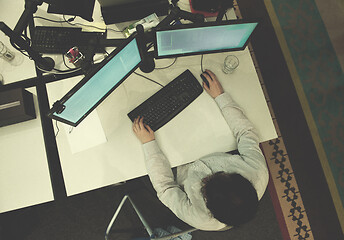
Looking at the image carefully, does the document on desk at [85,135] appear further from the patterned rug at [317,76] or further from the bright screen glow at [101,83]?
the patterned rug at [317,76]

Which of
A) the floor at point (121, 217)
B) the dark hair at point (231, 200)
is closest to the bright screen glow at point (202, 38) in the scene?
the dark hair at point (231, 200)

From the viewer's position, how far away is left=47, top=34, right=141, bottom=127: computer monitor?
98cm

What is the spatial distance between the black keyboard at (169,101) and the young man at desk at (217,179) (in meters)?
0.05

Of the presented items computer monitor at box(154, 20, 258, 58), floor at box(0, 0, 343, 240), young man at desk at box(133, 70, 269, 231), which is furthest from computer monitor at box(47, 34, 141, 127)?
floor at box(0, 0, 343, 240)

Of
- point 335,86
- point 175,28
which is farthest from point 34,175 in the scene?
point 335,86

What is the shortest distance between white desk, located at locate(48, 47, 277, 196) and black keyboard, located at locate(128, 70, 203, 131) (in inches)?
1.5

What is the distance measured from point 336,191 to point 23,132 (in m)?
2.36

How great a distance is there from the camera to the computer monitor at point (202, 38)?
3.46ft

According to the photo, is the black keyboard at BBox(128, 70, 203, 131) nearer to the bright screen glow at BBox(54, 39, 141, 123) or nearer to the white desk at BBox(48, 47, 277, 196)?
the white desk at BBox(48, 47, 277, 196)

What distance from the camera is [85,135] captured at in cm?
134

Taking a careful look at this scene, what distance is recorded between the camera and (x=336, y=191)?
78.1 inches

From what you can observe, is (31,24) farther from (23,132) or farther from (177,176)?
(177,176)

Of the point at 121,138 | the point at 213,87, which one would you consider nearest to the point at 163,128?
the point at 121,138

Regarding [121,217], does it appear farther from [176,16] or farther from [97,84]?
[176,16]
